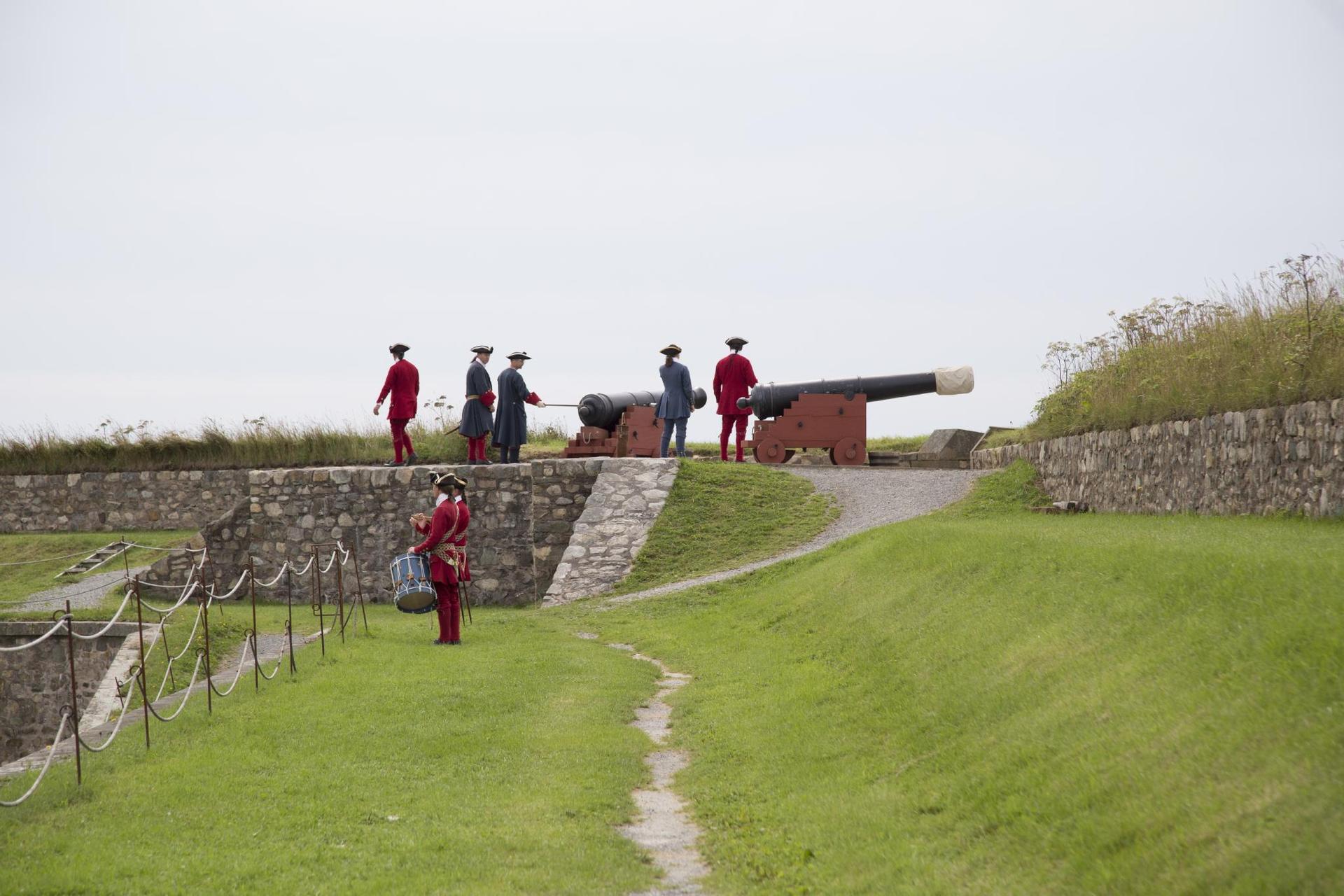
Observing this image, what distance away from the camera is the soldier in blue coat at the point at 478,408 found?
19906 millimetres

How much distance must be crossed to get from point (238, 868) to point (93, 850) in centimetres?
77

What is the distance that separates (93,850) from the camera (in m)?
5.46

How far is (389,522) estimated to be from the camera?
19.9 m

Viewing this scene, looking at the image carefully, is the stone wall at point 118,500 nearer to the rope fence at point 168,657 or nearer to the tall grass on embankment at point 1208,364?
the rope fence at point 168,657

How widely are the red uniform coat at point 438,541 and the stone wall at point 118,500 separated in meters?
14.3

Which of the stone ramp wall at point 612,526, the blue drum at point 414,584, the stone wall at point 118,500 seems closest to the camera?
the blue drum at point 414,584

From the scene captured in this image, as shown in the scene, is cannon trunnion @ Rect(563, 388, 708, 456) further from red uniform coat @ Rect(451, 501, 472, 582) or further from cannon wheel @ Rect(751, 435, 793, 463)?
red uniform coat @ Rect(451, 501, 472, 582)

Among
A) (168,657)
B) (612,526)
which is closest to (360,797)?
(168,657)

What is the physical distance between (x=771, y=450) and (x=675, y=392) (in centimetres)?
288

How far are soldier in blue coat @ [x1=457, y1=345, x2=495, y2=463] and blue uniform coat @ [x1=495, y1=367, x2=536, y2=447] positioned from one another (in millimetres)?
166

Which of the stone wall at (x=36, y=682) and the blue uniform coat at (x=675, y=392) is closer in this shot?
the stone wall at (x=36, y=682)

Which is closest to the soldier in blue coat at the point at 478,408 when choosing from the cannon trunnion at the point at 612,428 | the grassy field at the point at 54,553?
the cannon trunnion at the point at 612,428

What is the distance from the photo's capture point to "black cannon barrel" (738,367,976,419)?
Answer: 22.1 meters

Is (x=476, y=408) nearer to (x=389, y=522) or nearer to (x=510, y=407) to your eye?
Answer: (x=510, y=407)
